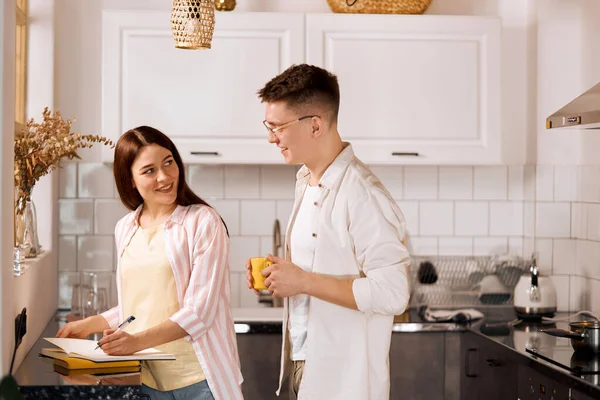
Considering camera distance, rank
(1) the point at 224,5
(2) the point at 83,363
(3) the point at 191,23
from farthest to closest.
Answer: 1. (1) the point at 224,5
2. (3) the point at 191,23
3. (2) the point at 83,363

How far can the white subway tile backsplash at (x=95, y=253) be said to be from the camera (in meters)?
4.17

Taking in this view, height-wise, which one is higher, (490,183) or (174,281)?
(490,183)

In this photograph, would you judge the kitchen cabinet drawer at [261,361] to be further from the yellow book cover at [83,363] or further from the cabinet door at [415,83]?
the yellow book cover at [83,363]

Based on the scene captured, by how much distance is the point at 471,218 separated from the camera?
14.2ft

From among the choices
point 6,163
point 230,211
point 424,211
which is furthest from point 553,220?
point 6,163

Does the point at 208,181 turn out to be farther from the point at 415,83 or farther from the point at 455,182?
the point at 455,182

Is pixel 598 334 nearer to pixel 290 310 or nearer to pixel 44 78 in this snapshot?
pixel 290 310

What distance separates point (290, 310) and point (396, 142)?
151 centimetres

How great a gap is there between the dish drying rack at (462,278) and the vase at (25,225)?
1776 mm

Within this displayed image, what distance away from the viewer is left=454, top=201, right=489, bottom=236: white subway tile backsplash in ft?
14.2

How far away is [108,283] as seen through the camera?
4121 mm

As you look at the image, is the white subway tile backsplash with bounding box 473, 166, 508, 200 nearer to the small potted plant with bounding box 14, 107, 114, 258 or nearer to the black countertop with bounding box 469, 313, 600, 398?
the black countertop with bounding box 469, 313, 600, 398

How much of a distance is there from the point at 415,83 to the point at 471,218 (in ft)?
2.69

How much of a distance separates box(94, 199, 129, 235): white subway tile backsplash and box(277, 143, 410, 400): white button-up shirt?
1.89 meters
